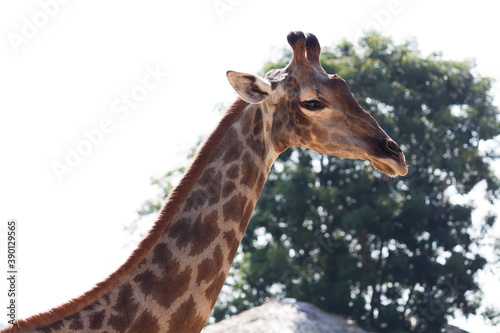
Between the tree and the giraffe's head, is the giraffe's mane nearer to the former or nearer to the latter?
the giraffe's head

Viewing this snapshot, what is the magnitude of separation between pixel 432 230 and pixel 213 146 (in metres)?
21.5

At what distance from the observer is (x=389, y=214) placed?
77.5 feet

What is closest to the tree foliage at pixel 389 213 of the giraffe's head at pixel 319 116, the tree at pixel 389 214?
the tree at pixel 389 214

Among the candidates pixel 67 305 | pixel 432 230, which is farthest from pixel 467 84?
pixel 67 305

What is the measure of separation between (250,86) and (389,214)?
66.7 feet

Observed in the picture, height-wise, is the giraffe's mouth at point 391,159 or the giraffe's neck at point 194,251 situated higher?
the giraffe's mouth at point 391,159

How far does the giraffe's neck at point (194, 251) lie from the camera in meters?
3.62

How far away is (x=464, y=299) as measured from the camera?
23.3m

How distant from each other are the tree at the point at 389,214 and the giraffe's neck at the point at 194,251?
1926cm

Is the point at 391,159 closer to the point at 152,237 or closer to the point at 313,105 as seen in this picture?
the point at 313,105

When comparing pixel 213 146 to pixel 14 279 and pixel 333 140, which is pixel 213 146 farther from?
pixel 14 279

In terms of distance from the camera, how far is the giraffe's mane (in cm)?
355

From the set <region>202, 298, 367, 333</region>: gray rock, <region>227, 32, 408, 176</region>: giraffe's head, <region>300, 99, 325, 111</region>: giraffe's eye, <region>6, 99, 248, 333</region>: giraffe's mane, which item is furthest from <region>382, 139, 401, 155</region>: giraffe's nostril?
<region>202, 298, 367, 333</region>: gray rock

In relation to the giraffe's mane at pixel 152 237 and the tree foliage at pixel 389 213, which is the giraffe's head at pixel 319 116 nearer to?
the giraffe's mane at pixel 152 237
